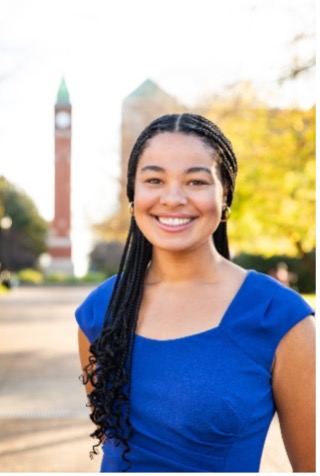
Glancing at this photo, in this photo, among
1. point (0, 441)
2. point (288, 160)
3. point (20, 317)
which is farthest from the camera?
point (20, 317)

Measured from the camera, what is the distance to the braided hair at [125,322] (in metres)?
1.58

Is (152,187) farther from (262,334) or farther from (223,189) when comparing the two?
(262,334)

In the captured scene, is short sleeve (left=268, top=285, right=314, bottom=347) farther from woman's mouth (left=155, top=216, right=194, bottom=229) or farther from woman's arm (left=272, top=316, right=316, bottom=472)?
woman's mouth (left=155, top=216, right=194, bottom=229)

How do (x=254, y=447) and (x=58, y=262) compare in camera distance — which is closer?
(x=254, y=447)

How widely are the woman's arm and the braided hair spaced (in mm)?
310

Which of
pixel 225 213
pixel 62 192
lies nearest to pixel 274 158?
pixel 225 213

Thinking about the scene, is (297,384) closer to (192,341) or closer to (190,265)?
(192,341)

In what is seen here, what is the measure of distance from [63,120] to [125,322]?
4289 cm

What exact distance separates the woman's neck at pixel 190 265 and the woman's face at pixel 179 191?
0.09ft

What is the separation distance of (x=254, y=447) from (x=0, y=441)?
333 centimetres

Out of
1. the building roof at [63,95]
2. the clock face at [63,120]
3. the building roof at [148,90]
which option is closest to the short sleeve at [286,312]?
the building roof at [148,90]

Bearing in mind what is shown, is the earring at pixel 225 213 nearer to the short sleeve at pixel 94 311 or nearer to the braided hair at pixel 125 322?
the braided hair at pixel 125 322

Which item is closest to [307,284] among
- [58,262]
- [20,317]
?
[20,317]

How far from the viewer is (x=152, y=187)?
1633 mm
